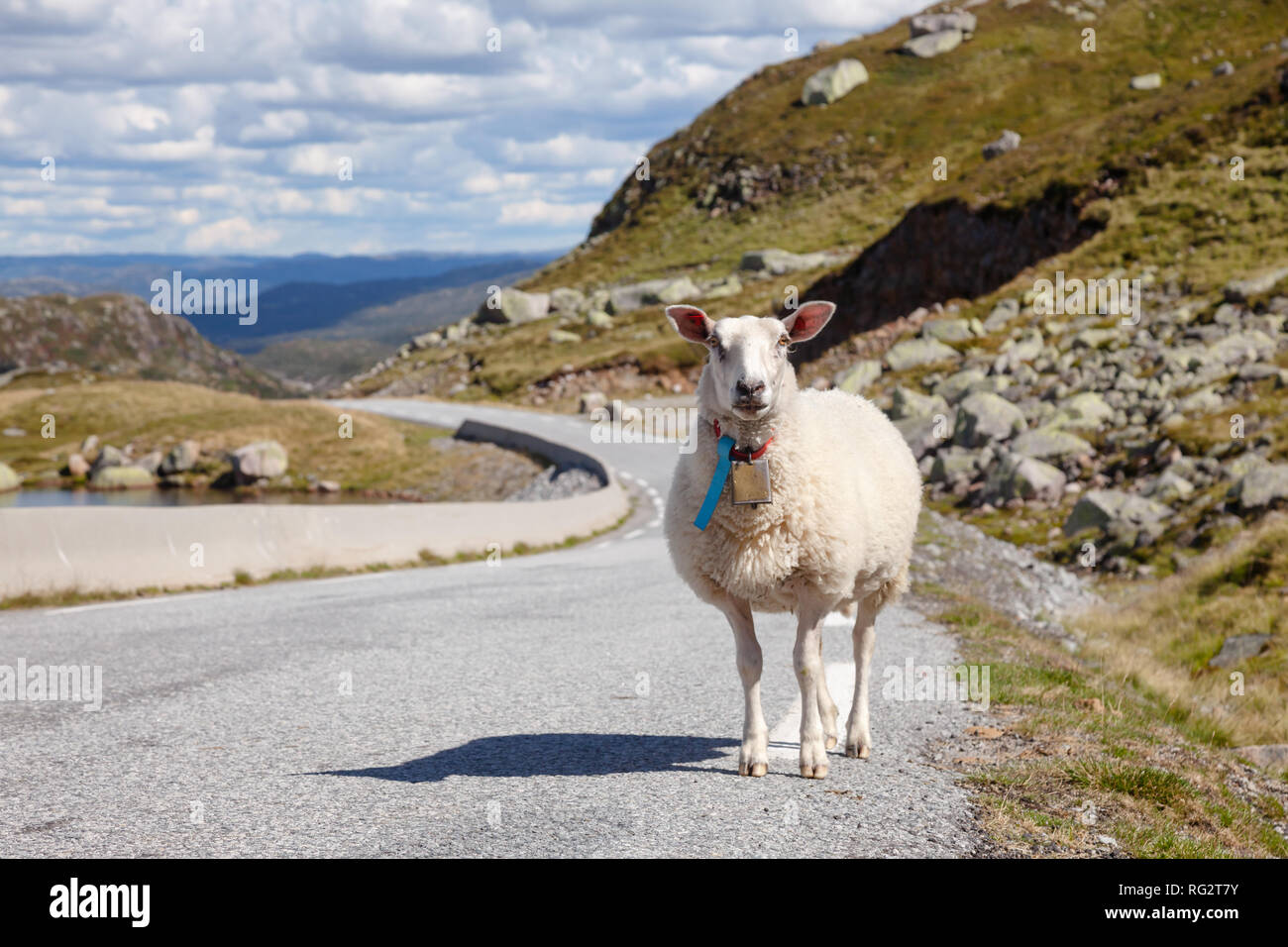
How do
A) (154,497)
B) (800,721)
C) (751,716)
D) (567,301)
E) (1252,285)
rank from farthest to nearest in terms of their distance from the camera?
1. (567,301)
2. (154,497)
3. (1252,285)
4. (800,721)
5. (751,716)

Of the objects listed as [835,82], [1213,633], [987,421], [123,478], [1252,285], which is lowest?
[123,478]

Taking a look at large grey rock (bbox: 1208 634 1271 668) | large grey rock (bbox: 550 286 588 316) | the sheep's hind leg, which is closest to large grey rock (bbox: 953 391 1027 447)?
large grey rock (bbox: 1208 634 1271 668)

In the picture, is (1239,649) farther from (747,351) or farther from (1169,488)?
(747,351)

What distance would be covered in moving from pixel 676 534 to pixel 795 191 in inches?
5322

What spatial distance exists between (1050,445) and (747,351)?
89.8 feet

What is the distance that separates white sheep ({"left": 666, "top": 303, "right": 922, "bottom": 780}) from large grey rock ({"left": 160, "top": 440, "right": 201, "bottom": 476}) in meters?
58.9

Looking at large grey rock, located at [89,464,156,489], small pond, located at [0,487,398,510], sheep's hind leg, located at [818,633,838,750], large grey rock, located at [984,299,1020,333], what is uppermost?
large grey rock, located at [984,299,1020,333]

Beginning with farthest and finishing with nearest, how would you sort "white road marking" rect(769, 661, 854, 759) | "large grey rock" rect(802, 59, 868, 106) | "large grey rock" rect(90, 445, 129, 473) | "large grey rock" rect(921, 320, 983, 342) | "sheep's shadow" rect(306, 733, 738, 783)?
"large grey rock" rect(802, 59, 868, 106) < "large grey rock" rect(90, 445, 129, 473) < "large grey rock" rect(921, 320, 983, 342) < "white road marking" rect(769, 661, 854, 759) < "sheep's shadow" rect(306, 733, 738, 783)

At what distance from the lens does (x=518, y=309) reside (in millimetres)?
120188

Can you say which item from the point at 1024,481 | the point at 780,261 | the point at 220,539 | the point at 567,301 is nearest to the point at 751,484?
the point at 220,539

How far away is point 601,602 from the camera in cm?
1545

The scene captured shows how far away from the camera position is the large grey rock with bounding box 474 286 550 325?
Answer: 11988 cm

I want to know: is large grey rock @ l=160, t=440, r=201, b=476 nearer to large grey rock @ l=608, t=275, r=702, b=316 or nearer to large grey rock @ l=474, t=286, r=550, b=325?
large grey rock @ l=608, t=275, r=702, b=316

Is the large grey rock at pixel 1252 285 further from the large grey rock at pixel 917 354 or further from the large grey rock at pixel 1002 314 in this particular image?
the large grey rock at pixel 1002 314
